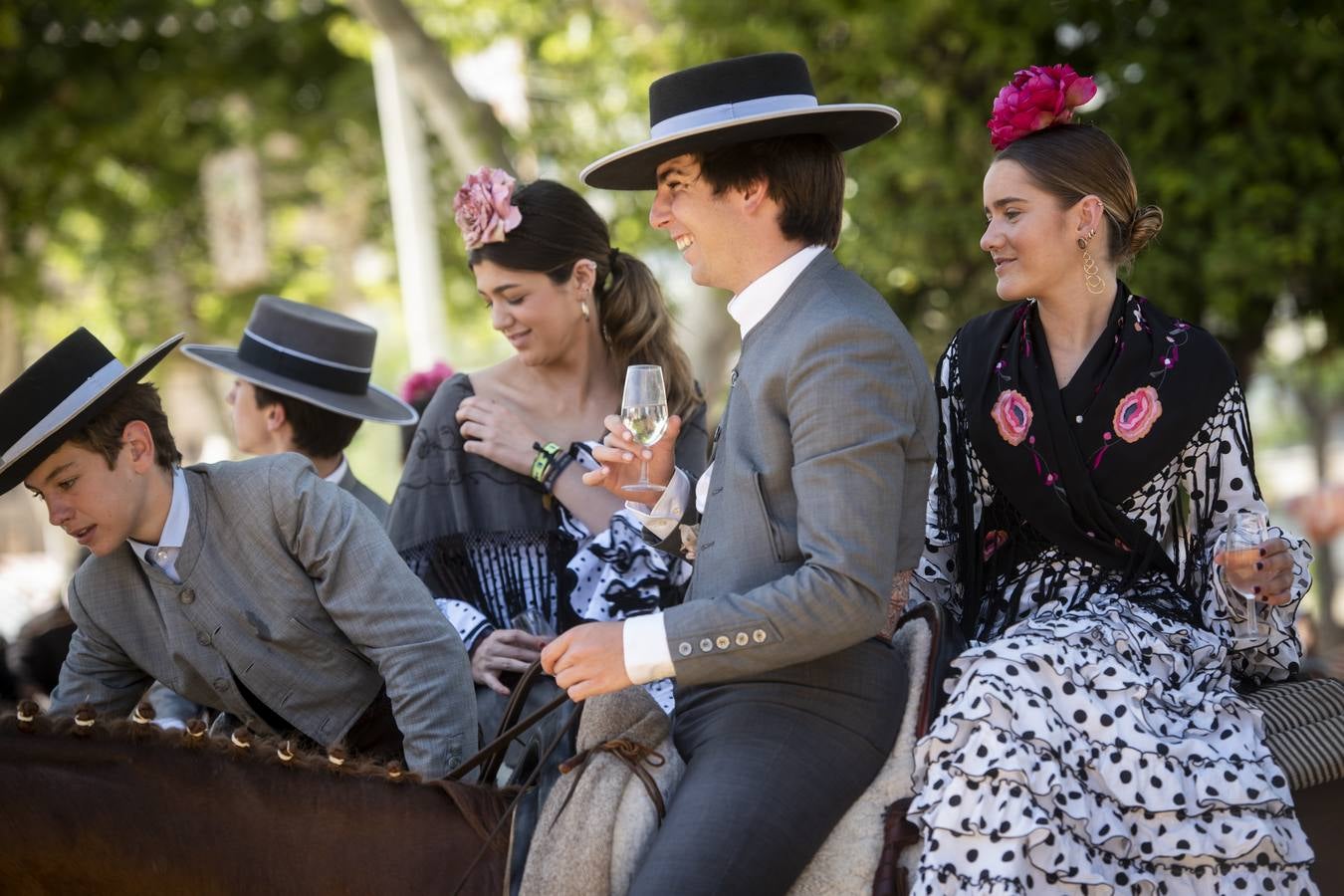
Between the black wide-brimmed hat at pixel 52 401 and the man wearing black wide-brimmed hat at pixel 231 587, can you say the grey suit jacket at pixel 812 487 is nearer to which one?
the man wearing black wide-brimmed hat at pixel 231 587

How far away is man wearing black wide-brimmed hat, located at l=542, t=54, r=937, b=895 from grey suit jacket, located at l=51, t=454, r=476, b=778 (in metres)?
0.67

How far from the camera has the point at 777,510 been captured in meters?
2.74

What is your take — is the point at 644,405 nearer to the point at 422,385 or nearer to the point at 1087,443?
the point at 1087,443

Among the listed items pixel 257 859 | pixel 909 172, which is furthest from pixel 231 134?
pixel 257 859

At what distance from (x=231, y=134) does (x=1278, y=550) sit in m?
11.9

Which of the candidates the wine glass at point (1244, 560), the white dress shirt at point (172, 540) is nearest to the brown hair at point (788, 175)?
the wine glass at point (1244, 560)

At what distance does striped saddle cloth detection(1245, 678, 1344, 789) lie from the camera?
2.93 m

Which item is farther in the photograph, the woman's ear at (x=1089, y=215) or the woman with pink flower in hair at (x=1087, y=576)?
the woman's ear at (x=1089, y=215)

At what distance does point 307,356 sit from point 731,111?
93.4 inches

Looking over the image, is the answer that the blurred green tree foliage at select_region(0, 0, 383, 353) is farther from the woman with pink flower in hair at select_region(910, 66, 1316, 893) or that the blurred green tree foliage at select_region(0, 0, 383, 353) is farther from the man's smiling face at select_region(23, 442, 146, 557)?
the woman with pink flower in hair at select_region(910, 66, 1316, 893)

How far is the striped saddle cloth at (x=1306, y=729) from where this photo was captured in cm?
293

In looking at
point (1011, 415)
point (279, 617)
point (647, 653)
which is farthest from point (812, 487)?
point (279, 617)

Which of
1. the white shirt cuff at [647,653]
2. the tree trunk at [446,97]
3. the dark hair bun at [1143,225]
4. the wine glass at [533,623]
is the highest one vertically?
the tree trunk at [446,97]

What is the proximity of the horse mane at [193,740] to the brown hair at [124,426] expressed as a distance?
642 millimetres
